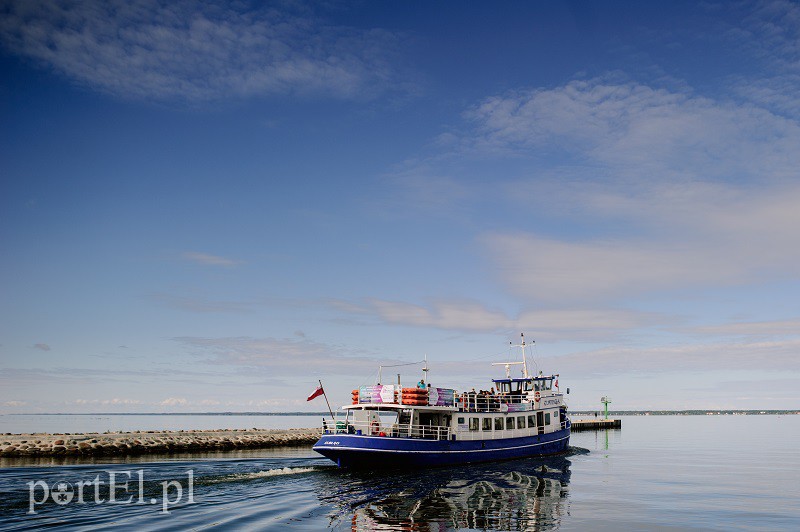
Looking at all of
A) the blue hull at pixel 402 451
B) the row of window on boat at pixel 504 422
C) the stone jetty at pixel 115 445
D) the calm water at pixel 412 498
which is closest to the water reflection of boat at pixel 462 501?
the calm water at pixel 412 498

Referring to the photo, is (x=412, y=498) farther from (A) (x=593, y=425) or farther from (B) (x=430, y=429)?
(A) (x=593, y=425)

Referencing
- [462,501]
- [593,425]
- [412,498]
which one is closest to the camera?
[462,501]

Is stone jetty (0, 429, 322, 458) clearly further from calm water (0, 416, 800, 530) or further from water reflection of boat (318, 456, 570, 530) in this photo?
water reflection of boat (318, 456, 570, 530)

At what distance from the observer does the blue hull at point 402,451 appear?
117ft

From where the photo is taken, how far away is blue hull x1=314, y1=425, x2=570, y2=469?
35750 millimetres

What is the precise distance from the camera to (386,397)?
39094 millimetres

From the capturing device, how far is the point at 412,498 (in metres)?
27.5

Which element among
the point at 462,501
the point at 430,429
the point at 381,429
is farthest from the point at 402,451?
the point at 462,501

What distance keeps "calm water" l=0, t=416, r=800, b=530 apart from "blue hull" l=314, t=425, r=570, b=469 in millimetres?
1066

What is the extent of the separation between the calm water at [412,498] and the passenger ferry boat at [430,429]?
4.48 feet

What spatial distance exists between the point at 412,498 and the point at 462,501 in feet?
8.03

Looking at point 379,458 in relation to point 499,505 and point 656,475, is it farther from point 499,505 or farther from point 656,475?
point 656,475

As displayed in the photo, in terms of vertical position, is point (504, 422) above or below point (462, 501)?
above

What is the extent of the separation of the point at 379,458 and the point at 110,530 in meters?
19.2
